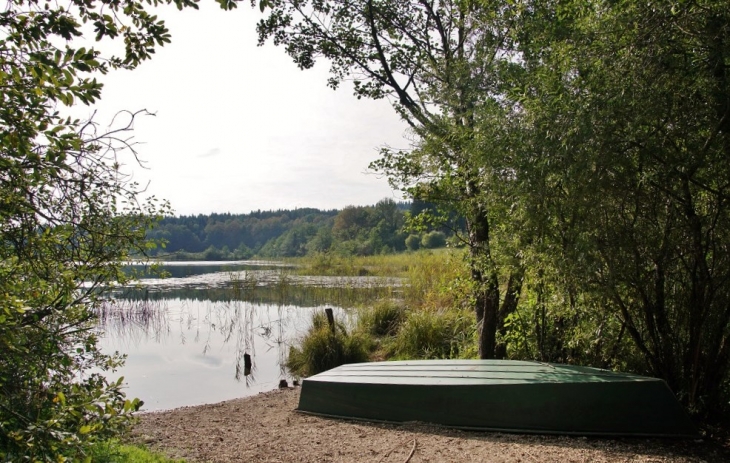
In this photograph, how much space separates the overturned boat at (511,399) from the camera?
4102 millimetres

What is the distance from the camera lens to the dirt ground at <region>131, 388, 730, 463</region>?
3.79m

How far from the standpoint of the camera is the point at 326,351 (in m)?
9.62

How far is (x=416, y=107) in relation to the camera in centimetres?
751

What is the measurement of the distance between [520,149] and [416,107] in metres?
3.62

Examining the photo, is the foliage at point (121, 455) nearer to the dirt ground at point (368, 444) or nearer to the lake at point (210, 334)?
the dirt ground at point (368, 444)

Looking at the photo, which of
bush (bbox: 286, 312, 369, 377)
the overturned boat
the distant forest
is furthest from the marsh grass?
the overturned boat

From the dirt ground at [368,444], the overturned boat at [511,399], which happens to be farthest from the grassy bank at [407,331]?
the dirt ground at [368,444]

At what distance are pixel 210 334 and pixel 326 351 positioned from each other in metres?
5.02

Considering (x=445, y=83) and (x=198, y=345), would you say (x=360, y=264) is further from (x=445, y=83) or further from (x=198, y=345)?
(x=445, y=83)

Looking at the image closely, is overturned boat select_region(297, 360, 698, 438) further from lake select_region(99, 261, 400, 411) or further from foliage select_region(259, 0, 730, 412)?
lake select_region(99, 261, 400, 411)

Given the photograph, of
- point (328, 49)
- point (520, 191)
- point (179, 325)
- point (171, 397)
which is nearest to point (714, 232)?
point (520, 191)

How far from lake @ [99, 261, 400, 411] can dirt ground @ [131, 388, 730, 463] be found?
67.0 inches

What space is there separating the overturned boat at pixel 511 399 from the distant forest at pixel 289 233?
23203 mm

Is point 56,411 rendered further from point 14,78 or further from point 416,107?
point 416,107
